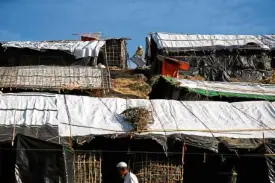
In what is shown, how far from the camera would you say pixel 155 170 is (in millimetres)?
11055

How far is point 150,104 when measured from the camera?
13227 mm

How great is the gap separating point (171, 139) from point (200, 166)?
1884 mm

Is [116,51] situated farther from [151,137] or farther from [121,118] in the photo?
[151,137]

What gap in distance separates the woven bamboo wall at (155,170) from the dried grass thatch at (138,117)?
77 centimetres

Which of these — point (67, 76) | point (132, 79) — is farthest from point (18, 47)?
point (132, 79)

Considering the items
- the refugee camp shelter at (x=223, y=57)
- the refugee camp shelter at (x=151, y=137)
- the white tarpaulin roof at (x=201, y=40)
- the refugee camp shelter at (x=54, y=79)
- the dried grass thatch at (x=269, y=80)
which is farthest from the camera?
the white tarpaulin roof at (x=201, y=40)

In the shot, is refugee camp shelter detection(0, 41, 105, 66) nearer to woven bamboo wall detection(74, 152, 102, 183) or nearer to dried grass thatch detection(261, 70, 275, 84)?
dried grass thatch detection(261, 70, 275, 84)

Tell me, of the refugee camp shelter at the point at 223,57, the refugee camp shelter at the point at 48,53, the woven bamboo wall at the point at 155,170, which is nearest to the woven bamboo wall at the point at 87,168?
the woven bamboo wall at the point at 155,170

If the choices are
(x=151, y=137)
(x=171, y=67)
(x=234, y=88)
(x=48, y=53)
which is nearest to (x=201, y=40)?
(x=171, y=67)

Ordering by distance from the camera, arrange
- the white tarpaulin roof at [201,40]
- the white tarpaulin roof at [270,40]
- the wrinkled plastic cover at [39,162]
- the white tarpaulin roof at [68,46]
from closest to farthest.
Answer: the wrinkled plastic cover at [39,162]
the white tarpaulin roof at [68,46]
the white tarpaulin roof at [201,40]
the white tarpaulin roof at [270,40]

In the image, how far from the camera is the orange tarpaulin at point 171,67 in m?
21.8

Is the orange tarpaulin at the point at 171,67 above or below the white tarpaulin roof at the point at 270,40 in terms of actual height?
below

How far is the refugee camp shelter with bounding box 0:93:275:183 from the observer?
10.9m

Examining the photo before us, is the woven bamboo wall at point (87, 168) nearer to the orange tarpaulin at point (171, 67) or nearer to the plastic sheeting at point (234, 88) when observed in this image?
the plastic sheeting at point (234, 88)
